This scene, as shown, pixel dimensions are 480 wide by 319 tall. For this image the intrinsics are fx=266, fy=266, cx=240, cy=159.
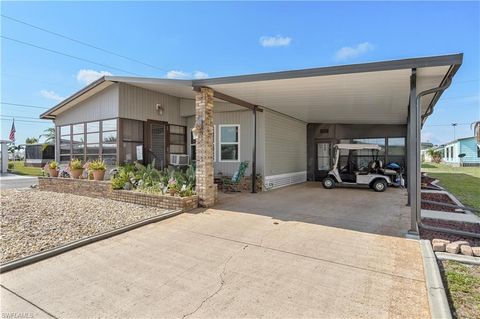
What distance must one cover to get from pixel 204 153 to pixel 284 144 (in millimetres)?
5210

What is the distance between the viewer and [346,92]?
660 centimetres

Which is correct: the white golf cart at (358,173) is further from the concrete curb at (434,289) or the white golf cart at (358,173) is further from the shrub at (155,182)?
the concrete curb at (434,289)

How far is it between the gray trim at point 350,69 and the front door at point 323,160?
8601 mm

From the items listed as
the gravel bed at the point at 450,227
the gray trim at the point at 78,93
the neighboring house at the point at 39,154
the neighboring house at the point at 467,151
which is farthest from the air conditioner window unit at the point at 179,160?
the neighboring house at the point at 467,151

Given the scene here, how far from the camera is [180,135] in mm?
11289

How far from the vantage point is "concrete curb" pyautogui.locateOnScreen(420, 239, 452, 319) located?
231cm

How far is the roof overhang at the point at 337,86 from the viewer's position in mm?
4612

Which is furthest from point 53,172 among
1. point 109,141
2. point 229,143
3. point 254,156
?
point 254,156

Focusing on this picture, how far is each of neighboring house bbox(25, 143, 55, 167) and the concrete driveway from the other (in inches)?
946

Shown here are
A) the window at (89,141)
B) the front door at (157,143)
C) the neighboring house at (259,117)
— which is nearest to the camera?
the neighboring house at (259,117)

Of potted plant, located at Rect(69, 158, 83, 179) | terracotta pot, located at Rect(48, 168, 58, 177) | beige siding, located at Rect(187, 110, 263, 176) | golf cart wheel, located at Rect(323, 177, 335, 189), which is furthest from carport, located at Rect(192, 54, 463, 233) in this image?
terracotta pot, located at Rect(48, 168, 58, 177)

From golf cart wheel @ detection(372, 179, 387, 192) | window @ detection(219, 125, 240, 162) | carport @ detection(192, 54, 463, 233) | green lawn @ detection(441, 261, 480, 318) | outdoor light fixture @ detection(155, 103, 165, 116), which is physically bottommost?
green lawn @ detection(441, 261, 480, 318)

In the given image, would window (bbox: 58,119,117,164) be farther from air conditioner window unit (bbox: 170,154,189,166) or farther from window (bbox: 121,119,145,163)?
air conditioner window unit (bbox: 170,154,189,166)

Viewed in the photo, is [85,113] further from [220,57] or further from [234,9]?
[220,57]
